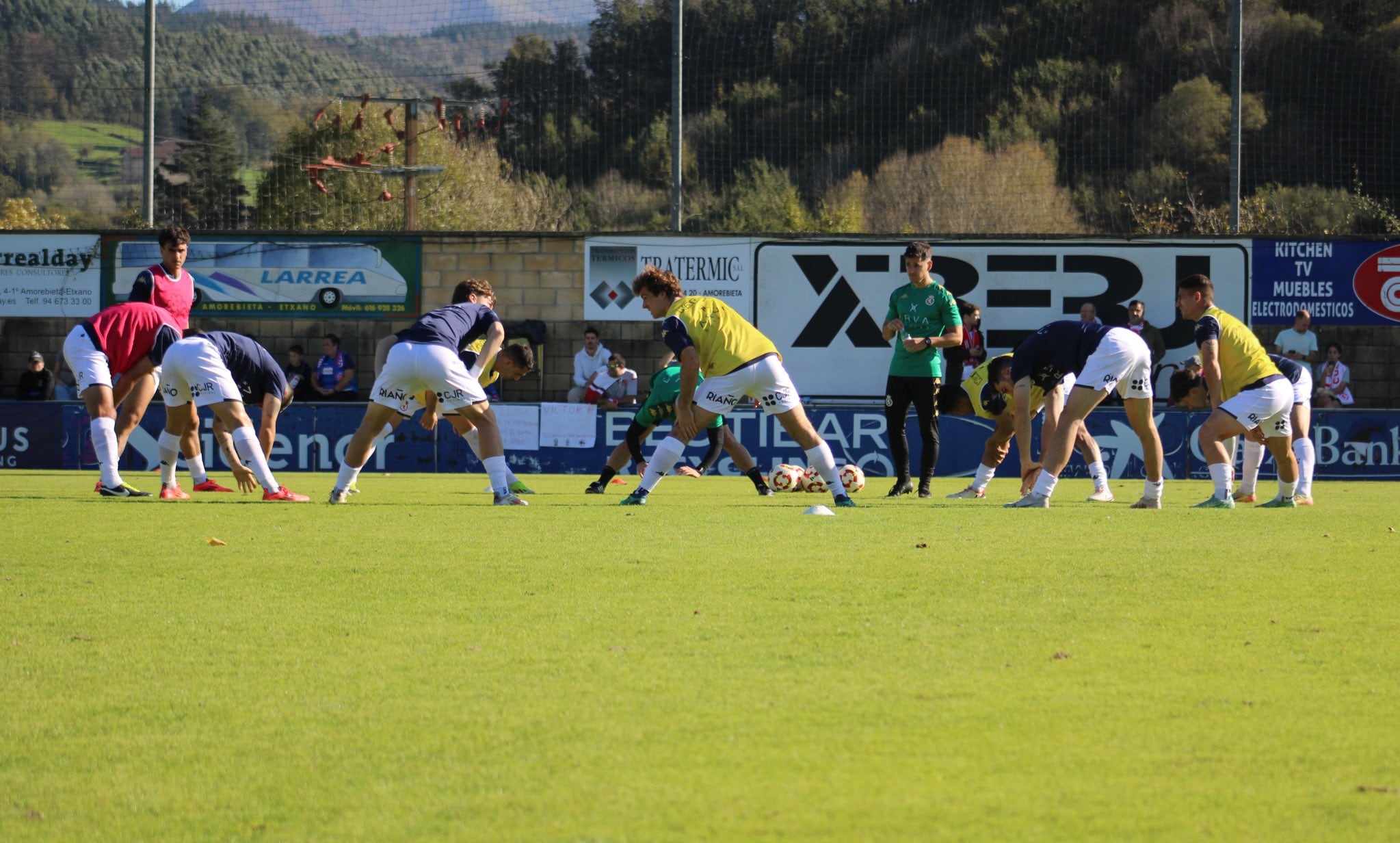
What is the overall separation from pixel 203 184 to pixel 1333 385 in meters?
19.9

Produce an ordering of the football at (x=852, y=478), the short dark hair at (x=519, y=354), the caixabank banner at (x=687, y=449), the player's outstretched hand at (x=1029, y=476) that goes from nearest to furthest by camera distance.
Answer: the short dark hair at (x=519, y=354) < the player's outstretched hand at (x=1029, y=476) < the football at (x=852, y=478) < the caixabank banner at (x=687, y=449)

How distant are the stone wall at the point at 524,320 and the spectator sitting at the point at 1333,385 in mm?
830

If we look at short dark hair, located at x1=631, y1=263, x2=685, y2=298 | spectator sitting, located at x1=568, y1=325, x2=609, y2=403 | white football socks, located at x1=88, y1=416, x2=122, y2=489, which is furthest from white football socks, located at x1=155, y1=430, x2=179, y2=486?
spectator sitting, located at x1=568, y1=325, x2=609, y2=403

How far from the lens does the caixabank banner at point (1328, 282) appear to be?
22.5 meters

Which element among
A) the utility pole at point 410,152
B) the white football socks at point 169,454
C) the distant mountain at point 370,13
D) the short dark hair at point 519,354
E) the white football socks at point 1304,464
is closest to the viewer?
the white football socks at point 169,454

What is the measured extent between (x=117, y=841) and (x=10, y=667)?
6.43 feet

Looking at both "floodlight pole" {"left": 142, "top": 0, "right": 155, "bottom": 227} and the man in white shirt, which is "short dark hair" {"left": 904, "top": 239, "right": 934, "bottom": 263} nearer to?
the man in white shirt

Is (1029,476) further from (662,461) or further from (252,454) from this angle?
(252,454)

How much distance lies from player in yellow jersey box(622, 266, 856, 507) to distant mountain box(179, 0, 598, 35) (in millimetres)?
16215

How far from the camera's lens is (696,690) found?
14.3 feet

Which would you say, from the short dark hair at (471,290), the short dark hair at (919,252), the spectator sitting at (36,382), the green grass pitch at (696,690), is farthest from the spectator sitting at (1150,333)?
the spectator sitting at (36,382)

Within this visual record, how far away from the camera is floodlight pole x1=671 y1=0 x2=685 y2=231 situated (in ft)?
71.9

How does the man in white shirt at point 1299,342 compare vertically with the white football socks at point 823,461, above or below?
above

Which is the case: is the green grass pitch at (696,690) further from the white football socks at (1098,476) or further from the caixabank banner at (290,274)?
the caixabank banner at (290,274)
